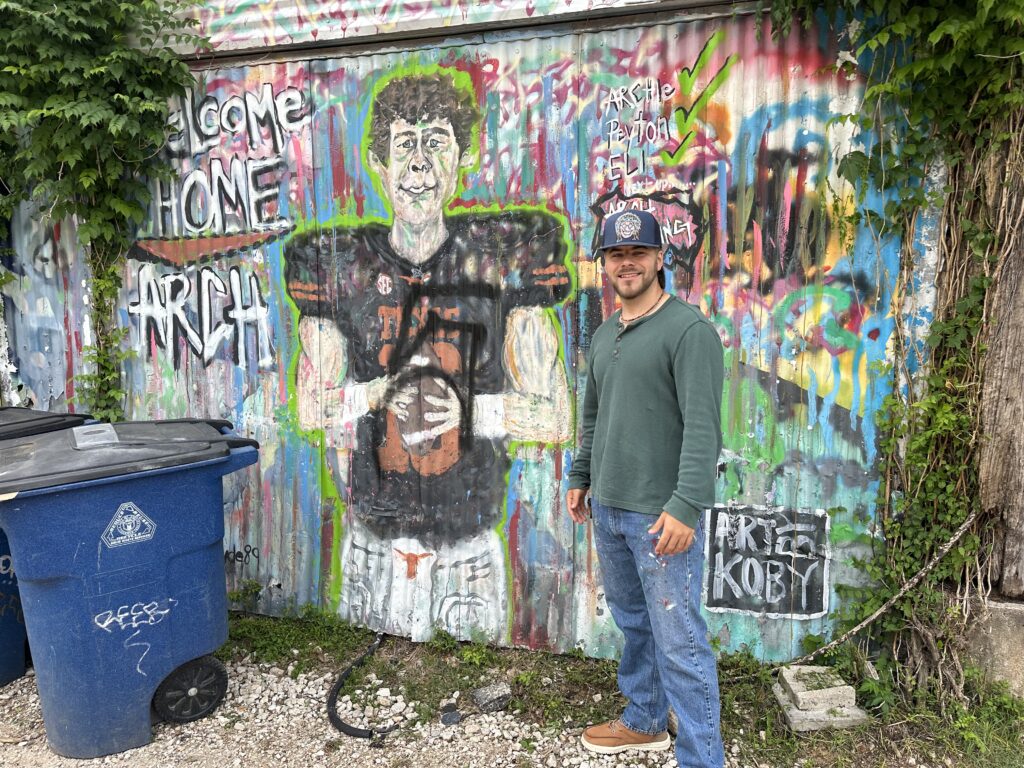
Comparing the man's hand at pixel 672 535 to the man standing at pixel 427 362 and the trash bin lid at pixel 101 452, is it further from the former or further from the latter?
the trash bin lid at pixel 101 452

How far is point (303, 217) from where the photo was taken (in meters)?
4.19

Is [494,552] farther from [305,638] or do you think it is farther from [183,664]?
[183,664]

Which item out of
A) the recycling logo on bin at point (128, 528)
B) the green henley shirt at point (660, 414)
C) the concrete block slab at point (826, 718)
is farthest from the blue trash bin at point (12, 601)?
the concrete block slab at point (826, 718)

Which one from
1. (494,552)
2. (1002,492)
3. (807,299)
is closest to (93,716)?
(494,552)

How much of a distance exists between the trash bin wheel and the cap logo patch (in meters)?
2.95

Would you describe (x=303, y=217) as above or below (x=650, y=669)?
above

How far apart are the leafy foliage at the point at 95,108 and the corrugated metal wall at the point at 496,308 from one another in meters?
0.19

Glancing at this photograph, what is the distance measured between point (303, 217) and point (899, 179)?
325 centimetres

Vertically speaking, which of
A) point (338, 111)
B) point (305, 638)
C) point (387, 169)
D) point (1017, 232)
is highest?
point (338, 111)

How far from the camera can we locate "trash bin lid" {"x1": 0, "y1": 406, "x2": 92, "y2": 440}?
3950 millimetres

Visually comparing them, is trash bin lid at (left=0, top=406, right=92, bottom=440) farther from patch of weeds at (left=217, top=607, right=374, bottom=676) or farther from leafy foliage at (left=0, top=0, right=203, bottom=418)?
patch of weeds at (left=217, top=607, right=374, bottom=676)

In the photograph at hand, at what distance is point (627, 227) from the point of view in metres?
2.65

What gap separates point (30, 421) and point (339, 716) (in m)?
2.53

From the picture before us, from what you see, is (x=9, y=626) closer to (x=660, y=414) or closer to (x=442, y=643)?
(x=442, y=643)
